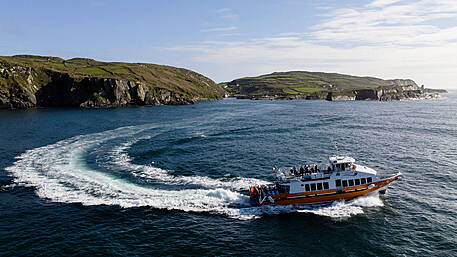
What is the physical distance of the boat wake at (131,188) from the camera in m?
40.7

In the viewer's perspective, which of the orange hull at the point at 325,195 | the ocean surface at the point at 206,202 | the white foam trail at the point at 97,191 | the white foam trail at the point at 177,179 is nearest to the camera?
the ocean surface at the point at 206,202

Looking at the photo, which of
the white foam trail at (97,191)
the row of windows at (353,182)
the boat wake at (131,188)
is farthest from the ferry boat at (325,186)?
the white foam trail at (97,191)

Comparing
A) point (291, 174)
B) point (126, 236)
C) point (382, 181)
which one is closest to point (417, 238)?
point (382, 181)

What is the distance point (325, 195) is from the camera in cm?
4188

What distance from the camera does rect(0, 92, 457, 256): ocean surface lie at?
3166 cm

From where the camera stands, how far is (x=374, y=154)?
66938 millimetres

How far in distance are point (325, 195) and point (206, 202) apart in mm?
18945

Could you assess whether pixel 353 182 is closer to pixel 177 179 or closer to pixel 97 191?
pixel 177 179

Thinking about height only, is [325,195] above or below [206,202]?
above

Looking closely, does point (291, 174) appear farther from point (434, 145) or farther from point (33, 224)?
point (434, 145)

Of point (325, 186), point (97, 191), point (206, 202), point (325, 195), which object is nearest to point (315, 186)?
point (325, 186)

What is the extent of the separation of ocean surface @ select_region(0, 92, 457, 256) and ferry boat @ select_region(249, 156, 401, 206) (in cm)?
147

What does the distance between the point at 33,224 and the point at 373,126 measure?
11143 centimetres

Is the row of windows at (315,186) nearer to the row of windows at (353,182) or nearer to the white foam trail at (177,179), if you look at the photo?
the row of windows at (353,182)
